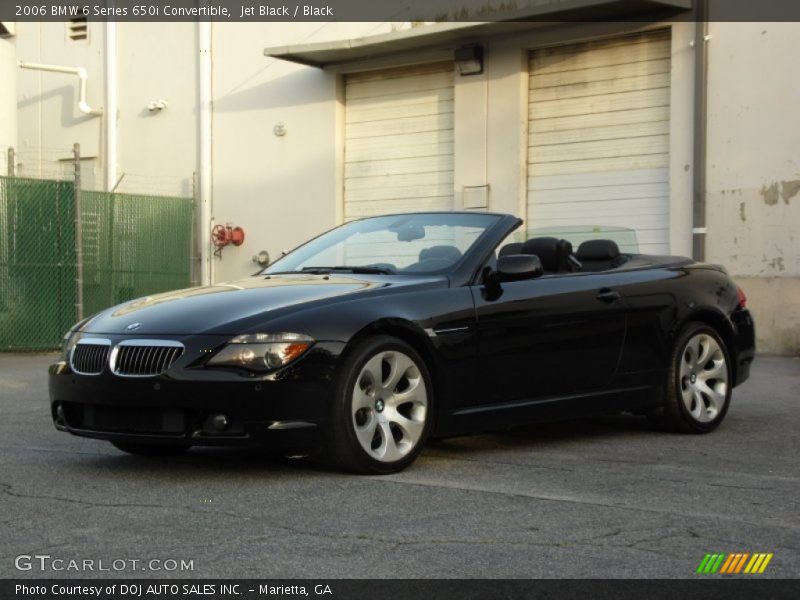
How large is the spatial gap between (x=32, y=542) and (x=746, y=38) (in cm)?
1224

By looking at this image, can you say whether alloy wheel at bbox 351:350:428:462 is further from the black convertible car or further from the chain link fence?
the chain link fence

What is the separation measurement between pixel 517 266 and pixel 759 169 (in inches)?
348

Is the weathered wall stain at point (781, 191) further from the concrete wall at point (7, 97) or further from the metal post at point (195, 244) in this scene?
the concrete wall at point (7, 97)

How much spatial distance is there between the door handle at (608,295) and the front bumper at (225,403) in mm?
2058

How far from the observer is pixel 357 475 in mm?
5980

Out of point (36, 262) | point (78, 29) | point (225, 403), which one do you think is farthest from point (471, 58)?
point (225, 403)

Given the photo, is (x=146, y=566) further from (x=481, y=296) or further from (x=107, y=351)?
(x=481, y=296)

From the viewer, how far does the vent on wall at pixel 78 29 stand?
22.2 meters

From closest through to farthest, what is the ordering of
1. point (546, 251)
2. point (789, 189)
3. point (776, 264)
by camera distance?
point (546, 251), point (789, 189), point (776, 264)

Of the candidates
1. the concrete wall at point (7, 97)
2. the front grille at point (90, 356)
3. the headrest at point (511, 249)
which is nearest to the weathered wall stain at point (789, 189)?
the headrest at point (511, 249)

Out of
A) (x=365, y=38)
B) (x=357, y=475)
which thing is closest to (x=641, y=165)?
(x=365, y=38)

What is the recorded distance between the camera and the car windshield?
6910mm

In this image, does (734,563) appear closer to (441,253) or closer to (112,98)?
(441,253)

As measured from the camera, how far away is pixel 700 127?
15.0 metres
